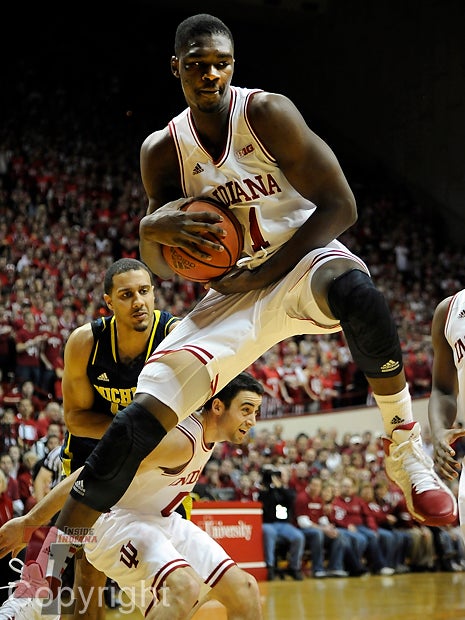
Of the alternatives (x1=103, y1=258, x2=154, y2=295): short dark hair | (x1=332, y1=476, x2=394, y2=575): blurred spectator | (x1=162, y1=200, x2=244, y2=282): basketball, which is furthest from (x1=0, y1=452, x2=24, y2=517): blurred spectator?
(x1=162, y1=200, x2=244, y2=282): basketball

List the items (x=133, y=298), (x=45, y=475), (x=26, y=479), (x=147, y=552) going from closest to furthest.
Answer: (x=147, y=552)
(x=133, y=298)
(x=45, y=475)
(x=26, y=479)

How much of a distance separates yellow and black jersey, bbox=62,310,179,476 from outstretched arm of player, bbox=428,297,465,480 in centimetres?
147

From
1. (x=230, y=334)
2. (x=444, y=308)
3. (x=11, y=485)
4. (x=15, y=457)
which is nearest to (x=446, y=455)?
(x=444, y=308)

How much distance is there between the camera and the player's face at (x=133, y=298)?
467 cm

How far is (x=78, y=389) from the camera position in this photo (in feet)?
15.8

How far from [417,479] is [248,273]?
1.07 meters

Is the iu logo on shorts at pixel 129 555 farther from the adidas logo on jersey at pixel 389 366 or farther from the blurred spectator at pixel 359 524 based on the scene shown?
the blurred spectator at pixel 359 524

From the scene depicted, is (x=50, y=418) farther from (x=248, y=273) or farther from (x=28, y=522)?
(x=248, y=273)

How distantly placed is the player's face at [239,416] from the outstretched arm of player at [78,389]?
0.71 m

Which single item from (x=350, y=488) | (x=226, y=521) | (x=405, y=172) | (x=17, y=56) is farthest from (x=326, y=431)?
(x=17, y=56)

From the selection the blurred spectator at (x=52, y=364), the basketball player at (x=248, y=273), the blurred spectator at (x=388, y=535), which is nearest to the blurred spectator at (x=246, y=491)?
the blurred spectator at (x=388, y=535)

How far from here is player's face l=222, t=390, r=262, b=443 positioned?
14.6ft

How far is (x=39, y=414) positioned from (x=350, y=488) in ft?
14.1

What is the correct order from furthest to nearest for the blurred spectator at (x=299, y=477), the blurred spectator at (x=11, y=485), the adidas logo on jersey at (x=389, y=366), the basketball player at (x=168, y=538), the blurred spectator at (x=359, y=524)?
the blurred spectator at (x=359, y=524) → the blurred spectator at (x=299, y=477) → the blurred spectator at (x=11, y=485) → the basketball player at (x=168, y=538) → the adidas logo on jersey at (x=389, y=366)
